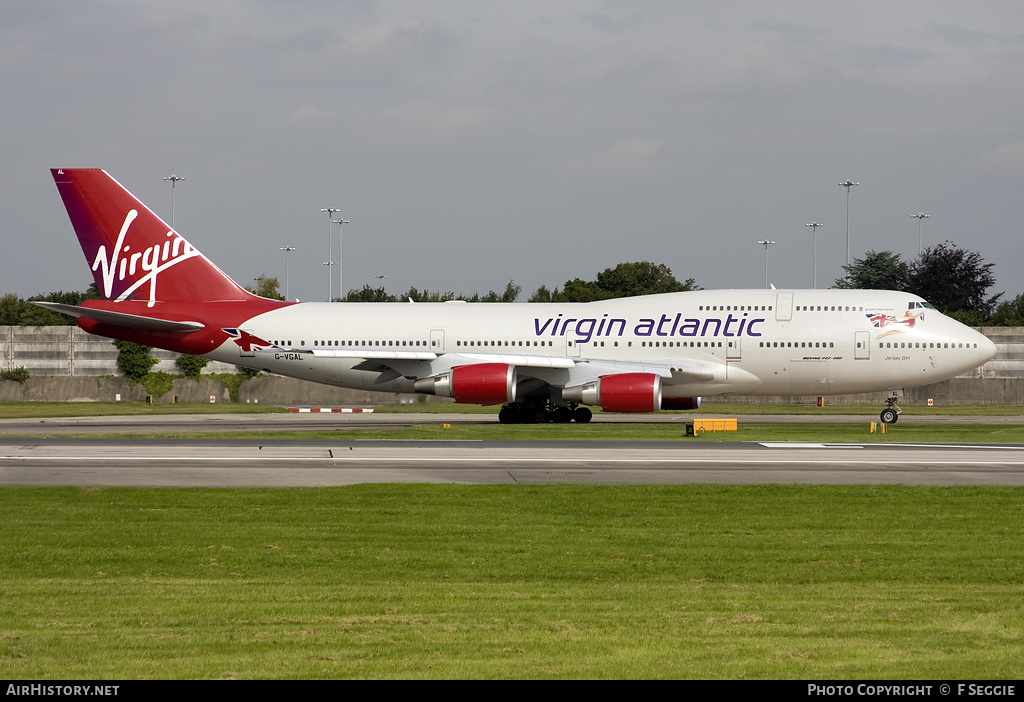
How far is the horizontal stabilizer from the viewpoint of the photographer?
3700 centimetres

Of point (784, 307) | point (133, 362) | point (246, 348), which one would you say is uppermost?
point (784, 307)

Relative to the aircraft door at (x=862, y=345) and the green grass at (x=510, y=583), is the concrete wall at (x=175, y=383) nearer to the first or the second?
the aircraft door at (x=862, y=345)

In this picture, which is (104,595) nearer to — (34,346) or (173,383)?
(173,383)

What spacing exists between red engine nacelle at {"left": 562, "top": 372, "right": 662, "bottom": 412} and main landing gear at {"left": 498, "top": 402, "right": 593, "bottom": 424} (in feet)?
7.61

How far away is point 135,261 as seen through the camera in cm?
3994

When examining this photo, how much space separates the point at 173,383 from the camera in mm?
59688

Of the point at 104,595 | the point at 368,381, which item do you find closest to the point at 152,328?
the point at 368,381

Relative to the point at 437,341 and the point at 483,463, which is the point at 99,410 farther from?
the point at 483,463

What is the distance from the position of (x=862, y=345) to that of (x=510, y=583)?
95.4 ft

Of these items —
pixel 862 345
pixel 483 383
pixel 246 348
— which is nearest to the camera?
pixel 483 383

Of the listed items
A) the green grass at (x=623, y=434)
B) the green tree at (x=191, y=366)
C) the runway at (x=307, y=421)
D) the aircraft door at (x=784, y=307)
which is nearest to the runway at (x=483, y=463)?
the green grass at (x=623, y=434)

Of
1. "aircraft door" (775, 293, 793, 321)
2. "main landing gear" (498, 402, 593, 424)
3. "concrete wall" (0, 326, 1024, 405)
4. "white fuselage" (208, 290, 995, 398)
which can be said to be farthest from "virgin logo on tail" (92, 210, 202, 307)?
"aircraft door" (775, 293, 793, 321)

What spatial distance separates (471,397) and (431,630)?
88.5ft

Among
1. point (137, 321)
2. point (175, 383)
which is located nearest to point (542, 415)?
point (137, 321)
